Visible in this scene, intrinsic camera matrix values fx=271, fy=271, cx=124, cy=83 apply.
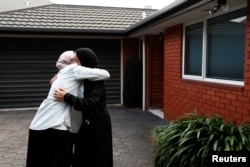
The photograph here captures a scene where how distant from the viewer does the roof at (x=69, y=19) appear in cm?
938

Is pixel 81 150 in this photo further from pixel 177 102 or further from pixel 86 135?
pixel 177 102

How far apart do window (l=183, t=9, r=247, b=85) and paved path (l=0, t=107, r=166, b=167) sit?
1782 millimetres

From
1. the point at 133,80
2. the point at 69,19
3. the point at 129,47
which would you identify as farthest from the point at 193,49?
the point at 69,19

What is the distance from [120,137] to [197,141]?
3.04 metres

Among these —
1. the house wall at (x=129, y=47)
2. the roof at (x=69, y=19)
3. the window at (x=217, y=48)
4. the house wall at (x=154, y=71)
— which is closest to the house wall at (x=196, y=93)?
the window at (x=217, y=48)

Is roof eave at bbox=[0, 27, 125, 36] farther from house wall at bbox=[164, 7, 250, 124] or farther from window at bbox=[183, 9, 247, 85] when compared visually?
window at bbox=[183, 9, 247, 85]

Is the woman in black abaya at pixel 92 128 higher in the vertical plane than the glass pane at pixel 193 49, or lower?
lower

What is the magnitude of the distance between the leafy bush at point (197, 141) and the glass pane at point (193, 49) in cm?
233

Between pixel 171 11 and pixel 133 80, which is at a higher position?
pixel 171 11

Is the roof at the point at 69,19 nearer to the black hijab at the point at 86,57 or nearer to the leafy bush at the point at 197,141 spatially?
the leafy bush at the point at 197,141

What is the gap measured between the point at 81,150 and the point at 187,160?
1.21 meters

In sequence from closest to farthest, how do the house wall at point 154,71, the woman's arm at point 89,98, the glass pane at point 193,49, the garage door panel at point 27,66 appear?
the woman's arm at point 89,98
the glass pane at point 193,49
the house wall at point 154,71
the garage door panel at point 27,66

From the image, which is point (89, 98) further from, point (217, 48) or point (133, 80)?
point (133, 80)

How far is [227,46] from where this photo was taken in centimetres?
468
